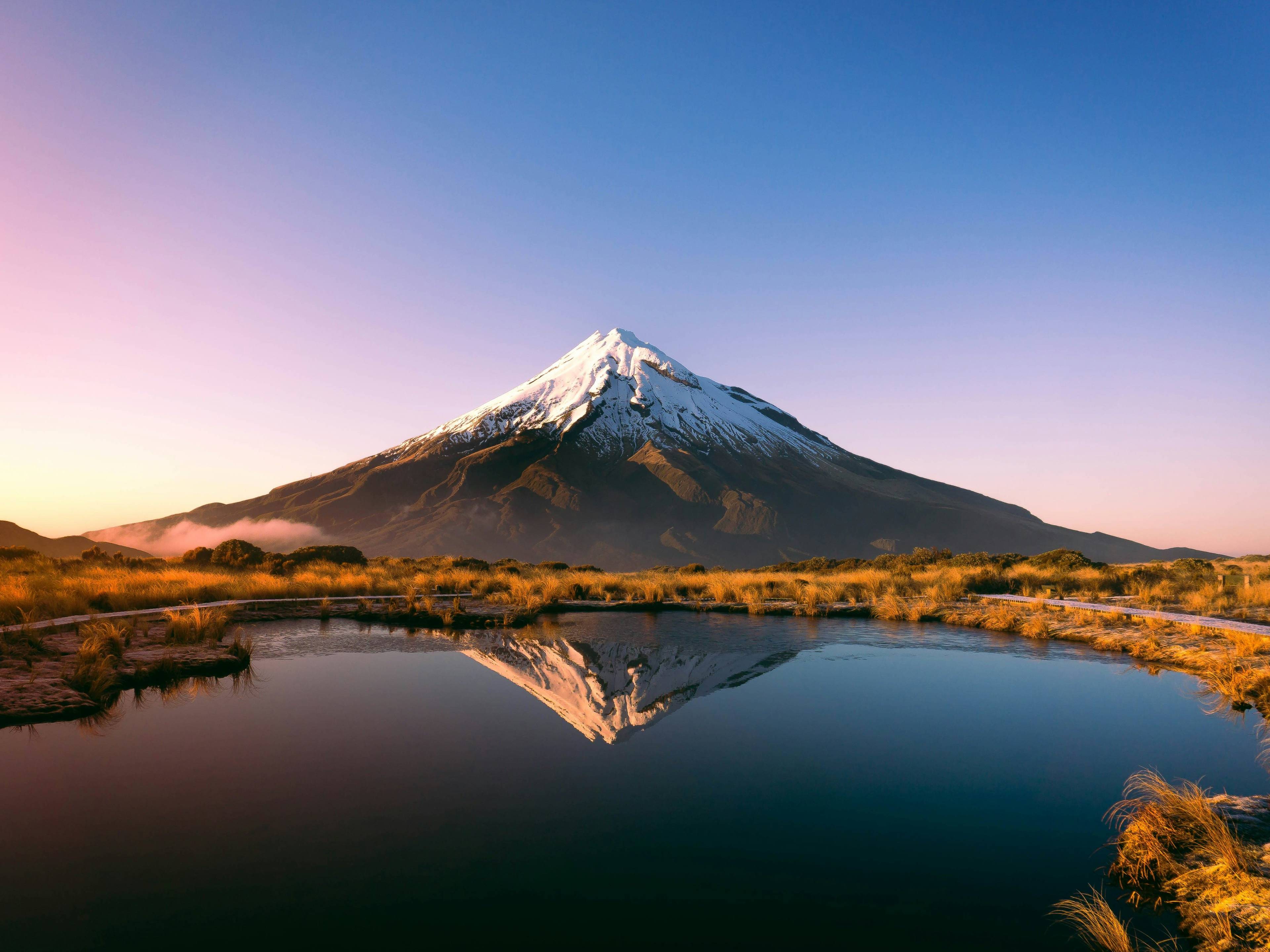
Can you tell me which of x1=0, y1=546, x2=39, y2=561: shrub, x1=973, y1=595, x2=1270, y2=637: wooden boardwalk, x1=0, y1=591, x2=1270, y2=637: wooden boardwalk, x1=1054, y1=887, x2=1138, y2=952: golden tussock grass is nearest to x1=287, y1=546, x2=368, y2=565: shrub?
x1=0, y1=546, x2=39, y2=561: shrub

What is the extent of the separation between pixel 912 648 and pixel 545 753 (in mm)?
9240

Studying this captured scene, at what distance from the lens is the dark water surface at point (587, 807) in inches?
148

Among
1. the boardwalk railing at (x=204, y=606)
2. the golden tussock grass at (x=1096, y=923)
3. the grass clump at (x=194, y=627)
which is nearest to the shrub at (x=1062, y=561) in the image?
the boardwalk railing at (x=204, y=606)

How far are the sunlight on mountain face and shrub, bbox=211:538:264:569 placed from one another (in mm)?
20405

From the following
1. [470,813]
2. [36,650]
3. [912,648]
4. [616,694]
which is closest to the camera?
[470,813]

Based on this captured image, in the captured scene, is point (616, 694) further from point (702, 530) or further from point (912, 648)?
point (702, 530)

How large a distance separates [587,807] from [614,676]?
15.9 ft

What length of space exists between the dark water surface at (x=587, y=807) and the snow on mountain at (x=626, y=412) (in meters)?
142

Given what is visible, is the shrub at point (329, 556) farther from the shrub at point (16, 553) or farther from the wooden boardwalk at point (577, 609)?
the wooden boardwalk at point (577, 609)

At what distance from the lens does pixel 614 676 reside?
10.0 metres

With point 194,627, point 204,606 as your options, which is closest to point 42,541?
point 204,606

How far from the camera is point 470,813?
5.02 metres

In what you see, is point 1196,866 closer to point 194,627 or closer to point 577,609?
point 194,627

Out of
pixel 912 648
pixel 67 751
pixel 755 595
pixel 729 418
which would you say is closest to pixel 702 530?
pixel 729 418
